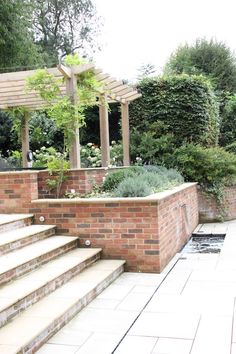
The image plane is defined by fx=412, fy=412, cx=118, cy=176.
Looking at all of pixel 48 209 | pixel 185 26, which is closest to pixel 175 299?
pixel 48 209

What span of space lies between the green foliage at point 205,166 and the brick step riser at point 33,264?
15.1 ft

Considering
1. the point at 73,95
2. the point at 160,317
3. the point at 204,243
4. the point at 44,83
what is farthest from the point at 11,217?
the point at 204,243

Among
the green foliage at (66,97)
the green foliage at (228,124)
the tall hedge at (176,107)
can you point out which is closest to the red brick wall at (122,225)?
the green foliage at (66,97)

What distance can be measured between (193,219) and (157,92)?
3716 millimetres

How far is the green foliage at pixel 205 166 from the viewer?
8.96m

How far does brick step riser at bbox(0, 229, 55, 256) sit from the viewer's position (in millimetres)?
4152

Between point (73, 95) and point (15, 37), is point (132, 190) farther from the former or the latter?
point (15, 37)

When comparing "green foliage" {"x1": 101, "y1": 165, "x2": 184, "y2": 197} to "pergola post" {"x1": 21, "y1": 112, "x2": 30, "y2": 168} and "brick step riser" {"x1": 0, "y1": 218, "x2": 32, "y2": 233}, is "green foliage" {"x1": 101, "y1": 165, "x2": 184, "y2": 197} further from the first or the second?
"pergola post" {"x1": 21, "y1": 112, "x2": 30, "y2": 168}

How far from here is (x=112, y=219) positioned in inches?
200

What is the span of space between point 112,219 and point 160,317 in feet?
5.80

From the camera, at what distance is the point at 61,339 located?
121 inches

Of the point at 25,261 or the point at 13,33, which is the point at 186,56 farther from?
the point at 25,261

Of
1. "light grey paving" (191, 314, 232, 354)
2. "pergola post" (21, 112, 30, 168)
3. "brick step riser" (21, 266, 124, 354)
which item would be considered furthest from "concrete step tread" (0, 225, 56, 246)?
"pergola post" (21, 112, 30, 168)

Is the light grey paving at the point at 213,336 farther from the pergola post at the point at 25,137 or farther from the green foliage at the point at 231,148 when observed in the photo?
the green foliage at the point at 231,148
